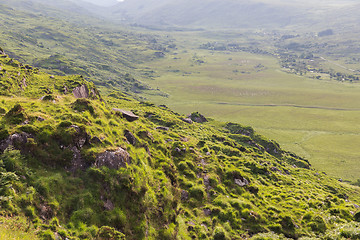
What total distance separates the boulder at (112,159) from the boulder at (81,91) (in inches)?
1428

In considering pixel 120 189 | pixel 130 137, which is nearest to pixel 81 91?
pixel 130 137

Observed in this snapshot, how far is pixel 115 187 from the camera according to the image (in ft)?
76.4

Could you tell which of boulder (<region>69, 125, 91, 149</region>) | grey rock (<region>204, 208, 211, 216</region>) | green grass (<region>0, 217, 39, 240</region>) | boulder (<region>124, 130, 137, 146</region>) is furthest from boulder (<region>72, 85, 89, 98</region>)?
green grass (<region>0, 217, 39, 240</region>)

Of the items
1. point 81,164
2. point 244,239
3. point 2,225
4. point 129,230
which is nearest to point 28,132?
point 81,164

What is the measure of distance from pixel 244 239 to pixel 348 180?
3594 inches

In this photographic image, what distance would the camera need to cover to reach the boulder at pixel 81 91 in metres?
56.1

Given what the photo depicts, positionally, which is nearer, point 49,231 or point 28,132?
point 49,231

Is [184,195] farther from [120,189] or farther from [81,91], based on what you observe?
[81,91]

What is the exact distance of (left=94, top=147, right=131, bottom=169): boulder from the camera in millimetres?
24188

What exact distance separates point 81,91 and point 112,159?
131 ft

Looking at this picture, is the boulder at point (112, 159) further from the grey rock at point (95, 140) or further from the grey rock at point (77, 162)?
the grey rock at point (95, 140)

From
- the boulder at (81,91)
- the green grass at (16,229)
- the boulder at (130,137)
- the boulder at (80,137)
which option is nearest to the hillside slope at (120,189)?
the boulder at (130,137)

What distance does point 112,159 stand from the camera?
24.9 meters

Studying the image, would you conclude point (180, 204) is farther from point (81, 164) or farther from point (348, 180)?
point (348, 180)
